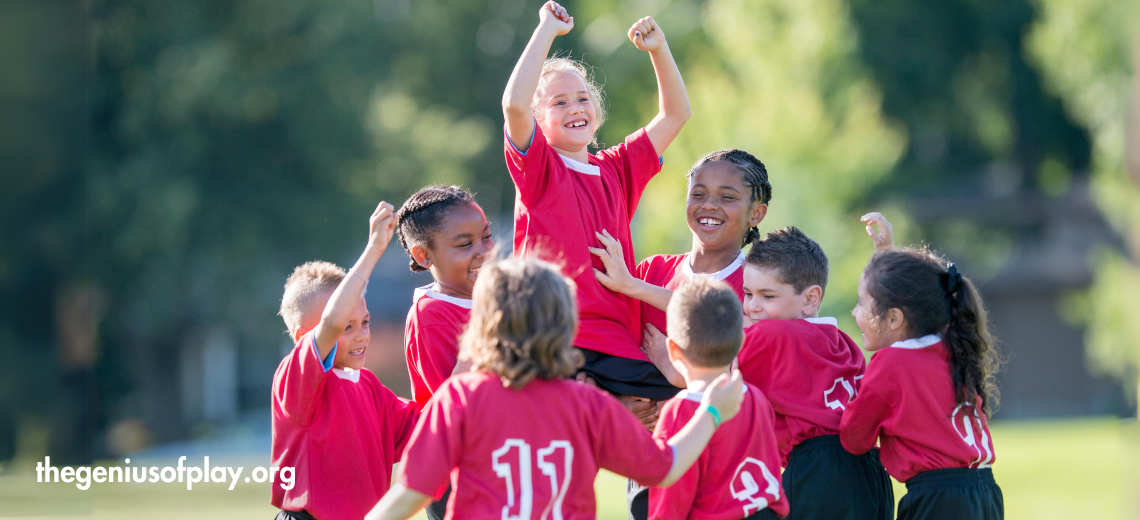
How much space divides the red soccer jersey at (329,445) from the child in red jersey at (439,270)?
0.96 feet

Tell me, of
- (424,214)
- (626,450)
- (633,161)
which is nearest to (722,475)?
(626,450)

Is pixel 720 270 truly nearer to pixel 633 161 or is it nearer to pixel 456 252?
pixel 633 161

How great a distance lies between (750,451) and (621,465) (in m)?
0.53

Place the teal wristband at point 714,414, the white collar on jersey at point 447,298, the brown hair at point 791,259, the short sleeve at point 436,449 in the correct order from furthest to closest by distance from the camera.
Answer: the white collar on jersey at point 447,298
the brown hair at point 791,259
the teal wristband at point 714,414
the short sleeve at point 436,449

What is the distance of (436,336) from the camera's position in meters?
3.89

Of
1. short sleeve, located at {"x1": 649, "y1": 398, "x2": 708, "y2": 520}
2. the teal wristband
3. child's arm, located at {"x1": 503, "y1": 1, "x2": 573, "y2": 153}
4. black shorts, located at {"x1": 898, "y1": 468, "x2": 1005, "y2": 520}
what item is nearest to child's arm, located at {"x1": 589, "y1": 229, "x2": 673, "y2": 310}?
child's arm, located at {"x1": 503, "y1": 1, "x2": 573, "y2": 153}

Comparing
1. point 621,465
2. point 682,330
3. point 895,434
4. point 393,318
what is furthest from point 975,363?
point 393,318

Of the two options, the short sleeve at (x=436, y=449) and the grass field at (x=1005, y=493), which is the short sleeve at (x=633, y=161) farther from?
the grass field at (x=1005, y=493)

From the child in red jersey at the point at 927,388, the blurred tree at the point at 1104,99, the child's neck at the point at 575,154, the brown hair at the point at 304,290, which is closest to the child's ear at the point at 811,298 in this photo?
the child in red jersey at the point at 927,388

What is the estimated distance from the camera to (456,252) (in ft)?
13.4

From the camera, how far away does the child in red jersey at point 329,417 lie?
3.66 m

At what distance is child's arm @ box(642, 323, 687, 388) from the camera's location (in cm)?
384

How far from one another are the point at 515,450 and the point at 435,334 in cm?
113

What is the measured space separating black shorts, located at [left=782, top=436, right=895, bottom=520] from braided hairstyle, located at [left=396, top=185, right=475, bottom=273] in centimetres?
177
